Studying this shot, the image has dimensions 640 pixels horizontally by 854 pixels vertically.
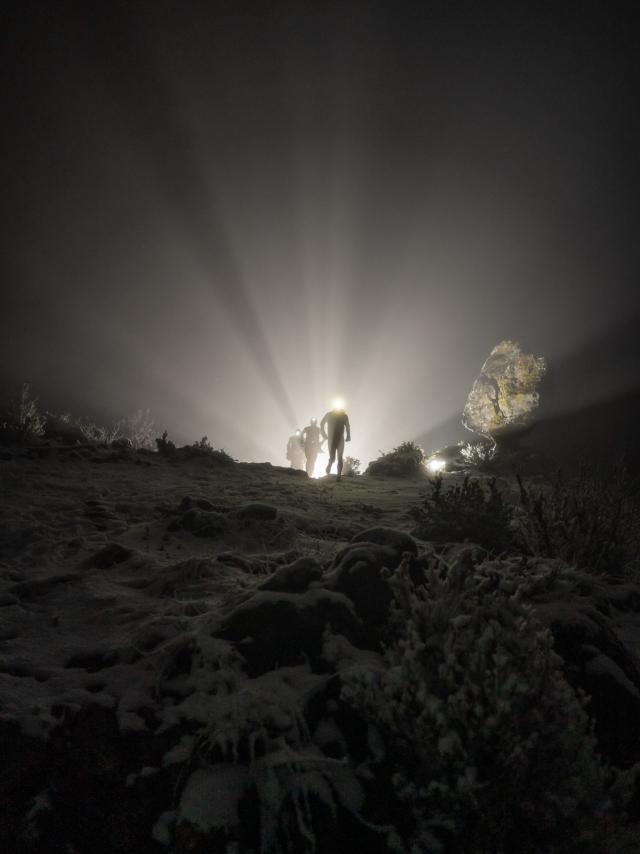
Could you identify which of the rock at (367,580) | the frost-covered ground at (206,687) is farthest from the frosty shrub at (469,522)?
the rock at (367,580)

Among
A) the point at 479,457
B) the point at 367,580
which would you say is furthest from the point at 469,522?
the point at 479,457

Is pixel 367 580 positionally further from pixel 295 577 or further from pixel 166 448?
pixel 166 448

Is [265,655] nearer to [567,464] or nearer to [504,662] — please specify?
[504,662]

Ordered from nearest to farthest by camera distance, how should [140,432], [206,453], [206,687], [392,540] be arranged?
1. [206,687]
2. [392,540]
3. [206,453]
4. [140,432]

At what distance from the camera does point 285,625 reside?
7.34 feet

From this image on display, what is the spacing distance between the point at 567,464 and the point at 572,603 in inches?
663

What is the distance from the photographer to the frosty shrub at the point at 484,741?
1.30m

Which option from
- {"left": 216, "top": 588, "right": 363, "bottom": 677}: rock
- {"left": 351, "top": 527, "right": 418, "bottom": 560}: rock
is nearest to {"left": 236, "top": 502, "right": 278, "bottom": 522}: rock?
{"left": 351, "top": 527, "right": 418, "bottom": 560}: rock

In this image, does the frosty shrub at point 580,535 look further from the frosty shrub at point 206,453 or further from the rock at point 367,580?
the frosty shrub at point 206,453

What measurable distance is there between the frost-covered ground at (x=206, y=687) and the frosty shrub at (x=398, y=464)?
37.5ft

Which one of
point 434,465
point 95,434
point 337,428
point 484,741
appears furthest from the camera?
point 95,434

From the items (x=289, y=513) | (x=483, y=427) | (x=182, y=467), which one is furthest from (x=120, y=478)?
(x=483, y=427)

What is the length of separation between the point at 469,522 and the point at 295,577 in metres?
2.49

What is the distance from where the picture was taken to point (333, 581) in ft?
8.48
